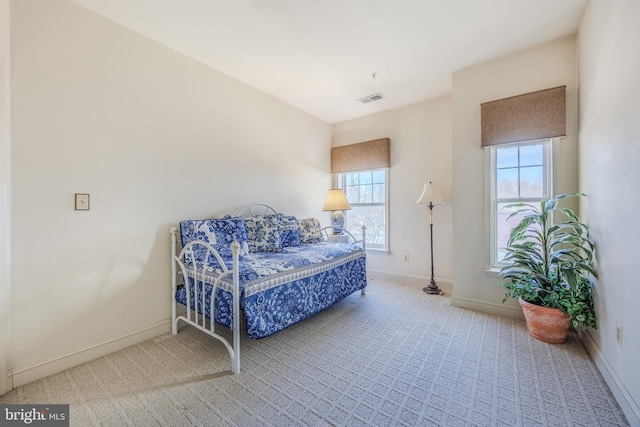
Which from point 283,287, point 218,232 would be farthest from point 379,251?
point 218,232

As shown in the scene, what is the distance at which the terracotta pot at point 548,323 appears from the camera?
1.98 m

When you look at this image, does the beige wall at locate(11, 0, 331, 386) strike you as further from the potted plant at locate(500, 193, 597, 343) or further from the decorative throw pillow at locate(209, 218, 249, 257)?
the potted plant at locate(500, 193, 597, 343)

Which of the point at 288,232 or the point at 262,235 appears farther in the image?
the point at 288,232

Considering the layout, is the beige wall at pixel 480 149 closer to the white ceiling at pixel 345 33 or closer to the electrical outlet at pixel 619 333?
the white ceiling at pixel 345 33

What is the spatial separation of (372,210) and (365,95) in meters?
1.70

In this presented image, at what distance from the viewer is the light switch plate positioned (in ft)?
5.99

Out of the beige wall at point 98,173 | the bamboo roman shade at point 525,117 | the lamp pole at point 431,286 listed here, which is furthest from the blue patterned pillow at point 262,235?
the bamboo roman shade at point 525,117

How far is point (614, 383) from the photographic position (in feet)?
4.83

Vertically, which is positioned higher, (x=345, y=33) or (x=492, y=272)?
(x=345, y=33)

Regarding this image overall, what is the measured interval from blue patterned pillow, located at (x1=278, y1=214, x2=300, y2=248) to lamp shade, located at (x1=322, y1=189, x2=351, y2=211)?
2.59 ft

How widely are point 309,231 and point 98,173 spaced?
218 cm

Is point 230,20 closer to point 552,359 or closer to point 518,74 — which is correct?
point 518,74

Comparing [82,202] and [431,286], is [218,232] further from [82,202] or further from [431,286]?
[431,286]

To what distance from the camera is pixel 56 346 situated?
175 cm
